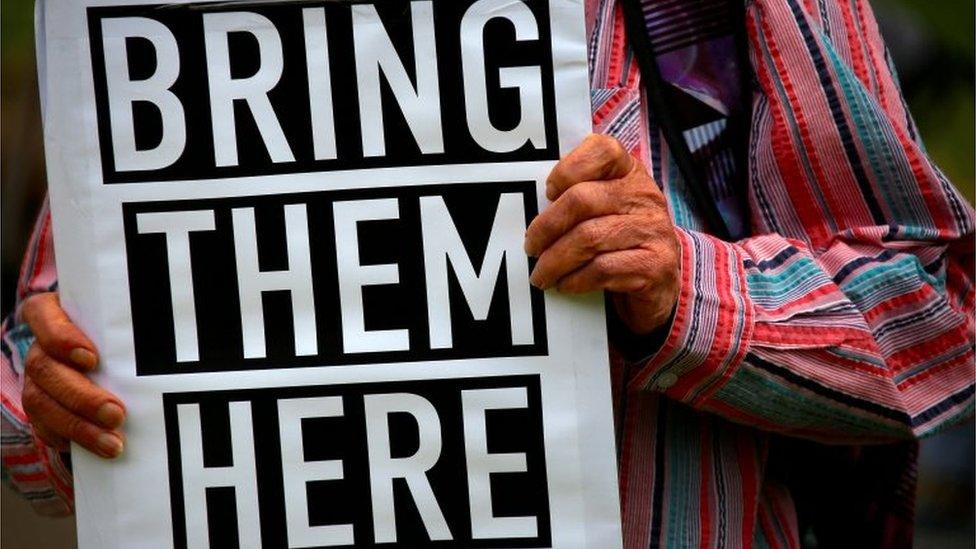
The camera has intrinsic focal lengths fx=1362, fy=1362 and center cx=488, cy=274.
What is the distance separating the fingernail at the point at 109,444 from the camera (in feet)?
3.79

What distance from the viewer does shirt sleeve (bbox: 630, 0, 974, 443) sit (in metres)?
1.24

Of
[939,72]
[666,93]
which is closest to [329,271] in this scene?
[666,93]

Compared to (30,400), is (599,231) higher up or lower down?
higher up

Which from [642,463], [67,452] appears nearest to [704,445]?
[642,463]

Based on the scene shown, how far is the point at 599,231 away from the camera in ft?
3.67

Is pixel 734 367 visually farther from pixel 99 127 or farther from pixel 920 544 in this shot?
pixel 920 544

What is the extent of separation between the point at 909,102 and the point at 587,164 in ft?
7.15

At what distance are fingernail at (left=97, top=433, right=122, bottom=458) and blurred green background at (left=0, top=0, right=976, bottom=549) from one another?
6.03ft

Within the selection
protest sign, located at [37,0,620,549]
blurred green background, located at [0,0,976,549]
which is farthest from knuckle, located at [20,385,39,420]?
blurred green background, located at [0,0,976,549]

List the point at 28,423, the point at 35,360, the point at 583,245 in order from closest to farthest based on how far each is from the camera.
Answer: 1. the point at 583,245
2. the point at 35,360
3. the point at 28,423

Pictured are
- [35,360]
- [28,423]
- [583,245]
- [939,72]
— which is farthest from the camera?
[939,72]

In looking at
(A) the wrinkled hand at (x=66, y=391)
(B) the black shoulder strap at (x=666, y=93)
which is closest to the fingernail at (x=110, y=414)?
(A) the wrinkled hand at (x=66, y=391)

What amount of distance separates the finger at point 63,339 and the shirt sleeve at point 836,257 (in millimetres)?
478

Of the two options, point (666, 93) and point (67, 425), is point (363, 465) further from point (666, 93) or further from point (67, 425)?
point (666, 93)
